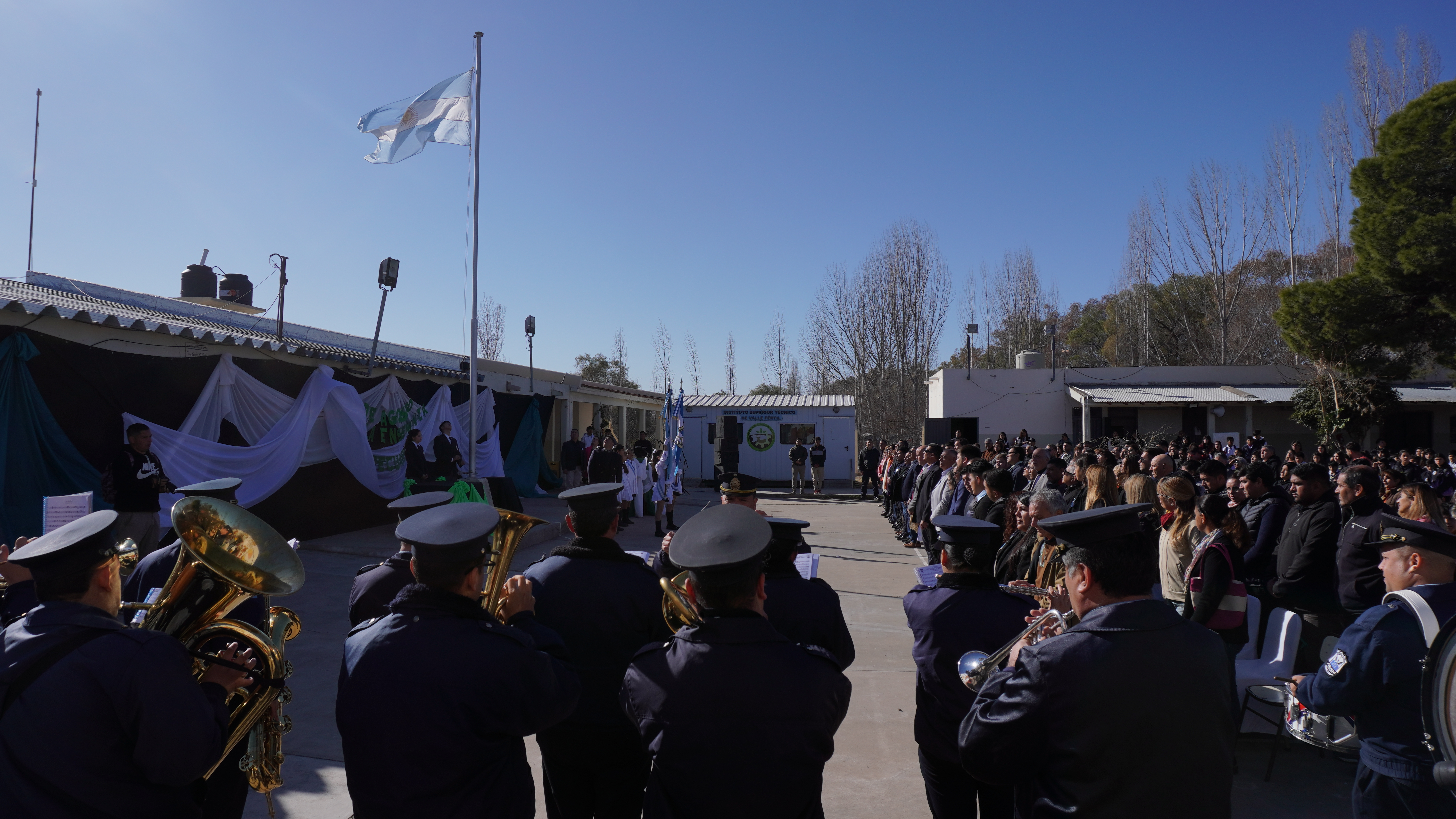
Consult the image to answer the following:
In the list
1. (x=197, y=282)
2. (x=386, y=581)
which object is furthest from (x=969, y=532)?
(x=197, y=282)

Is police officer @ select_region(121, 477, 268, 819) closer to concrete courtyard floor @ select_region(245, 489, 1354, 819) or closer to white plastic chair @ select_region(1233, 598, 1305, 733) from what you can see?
concrete courtyard floor @ select_region(245, 489, 1354, 819)

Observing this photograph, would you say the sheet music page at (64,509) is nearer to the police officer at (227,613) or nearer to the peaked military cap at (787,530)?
the police officer at (227,613)

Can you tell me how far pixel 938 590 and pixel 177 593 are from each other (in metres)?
2.53

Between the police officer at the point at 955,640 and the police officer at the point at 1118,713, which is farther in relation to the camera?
the police officer at the point at 955,640

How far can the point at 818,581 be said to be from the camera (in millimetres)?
3033

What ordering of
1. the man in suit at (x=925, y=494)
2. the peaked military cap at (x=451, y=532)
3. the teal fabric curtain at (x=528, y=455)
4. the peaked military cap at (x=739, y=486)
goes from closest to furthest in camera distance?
1. the peaked military cap at (x=451, y=532)
2. the peaked military cap at (x=739, y=486)
3. the man in suit at (x=925, y=494)
4. the teal fabric curtain at (x=528, y=455)

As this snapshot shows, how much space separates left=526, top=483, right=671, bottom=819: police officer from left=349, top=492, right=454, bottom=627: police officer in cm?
59

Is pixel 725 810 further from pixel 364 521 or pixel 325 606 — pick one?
pixel 364 521

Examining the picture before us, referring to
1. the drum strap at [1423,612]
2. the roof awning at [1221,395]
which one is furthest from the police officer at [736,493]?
the roof awning at [1221,395]

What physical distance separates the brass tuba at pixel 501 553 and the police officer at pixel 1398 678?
2.80 meters

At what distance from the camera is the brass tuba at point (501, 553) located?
105 inches

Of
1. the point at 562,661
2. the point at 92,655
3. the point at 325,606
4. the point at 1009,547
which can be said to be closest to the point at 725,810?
the point at 562,661

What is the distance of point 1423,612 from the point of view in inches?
97.2

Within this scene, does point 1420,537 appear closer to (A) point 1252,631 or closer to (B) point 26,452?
(A) point 1252,631
